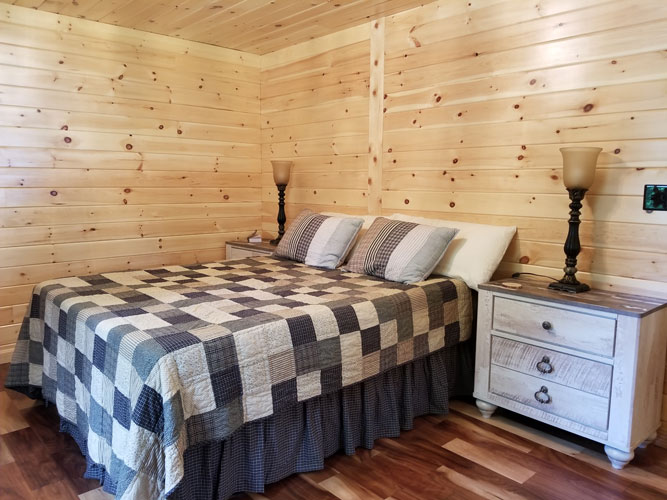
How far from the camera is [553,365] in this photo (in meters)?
2.17

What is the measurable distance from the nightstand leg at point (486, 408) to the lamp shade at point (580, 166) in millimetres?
1076

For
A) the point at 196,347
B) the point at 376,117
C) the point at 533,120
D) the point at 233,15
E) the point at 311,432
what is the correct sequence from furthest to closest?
the point at 376,117 < the point at 233,15 < the point at 533,120 < the point at 311,432 < the point at 196,347

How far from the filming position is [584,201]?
2.40m

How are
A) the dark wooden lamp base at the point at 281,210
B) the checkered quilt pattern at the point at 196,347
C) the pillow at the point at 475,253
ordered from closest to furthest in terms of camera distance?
the checkered quilt pattern at the point at 196,347 < the pillow at the point at 475,253 < the dark wooden lamp base at the point at 281,210

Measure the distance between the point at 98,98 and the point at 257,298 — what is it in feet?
6.61

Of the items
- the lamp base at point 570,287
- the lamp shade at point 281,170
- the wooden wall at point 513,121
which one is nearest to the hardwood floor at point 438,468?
the lamp base at point 570,287

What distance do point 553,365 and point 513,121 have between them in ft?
4.08

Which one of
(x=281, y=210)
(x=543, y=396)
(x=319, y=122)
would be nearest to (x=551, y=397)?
(x=543, y=396)

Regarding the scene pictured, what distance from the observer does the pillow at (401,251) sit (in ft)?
8.23

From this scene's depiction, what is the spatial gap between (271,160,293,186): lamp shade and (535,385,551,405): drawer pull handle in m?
2.21

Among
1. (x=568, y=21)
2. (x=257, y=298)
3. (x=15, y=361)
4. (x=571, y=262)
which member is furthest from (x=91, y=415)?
(x=568, y=21)

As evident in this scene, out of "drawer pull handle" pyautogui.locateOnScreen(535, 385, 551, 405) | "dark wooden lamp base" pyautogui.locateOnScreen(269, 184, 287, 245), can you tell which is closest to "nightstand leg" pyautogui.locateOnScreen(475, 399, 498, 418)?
"drawer pull handle" pyautogui.locateOnScreen(535, 385, 551, 405)

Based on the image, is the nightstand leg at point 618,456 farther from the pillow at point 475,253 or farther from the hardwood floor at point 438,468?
the pillow at point 475,253

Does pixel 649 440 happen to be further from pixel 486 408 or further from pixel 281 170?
pixel 281 170
